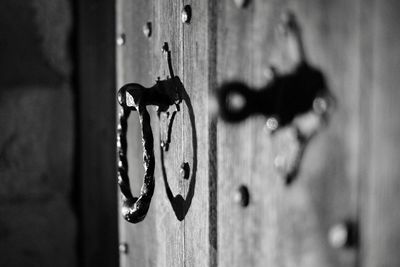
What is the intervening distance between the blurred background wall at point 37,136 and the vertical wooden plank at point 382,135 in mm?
801

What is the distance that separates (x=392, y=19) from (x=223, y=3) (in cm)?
19

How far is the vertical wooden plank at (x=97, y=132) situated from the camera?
0.92 m

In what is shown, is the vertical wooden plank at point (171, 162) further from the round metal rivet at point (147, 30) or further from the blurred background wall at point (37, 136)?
the blurred background wall at point (37, 136)

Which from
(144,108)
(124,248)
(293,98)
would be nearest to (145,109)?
(144,108)

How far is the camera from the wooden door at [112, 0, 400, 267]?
24cm

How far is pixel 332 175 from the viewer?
267mm

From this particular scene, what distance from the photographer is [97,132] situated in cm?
94

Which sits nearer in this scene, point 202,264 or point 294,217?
point 294,217

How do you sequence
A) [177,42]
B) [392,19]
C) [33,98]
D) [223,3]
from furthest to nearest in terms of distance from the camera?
[33,98]
[177,42]
[223,3]
[392,19]

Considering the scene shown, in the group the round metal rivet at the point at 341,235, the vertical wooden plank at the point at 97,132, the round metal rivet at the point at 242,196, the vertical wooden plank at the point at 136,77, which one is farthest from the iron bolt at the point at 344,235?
the vertical wooden plank at the point at 97,132

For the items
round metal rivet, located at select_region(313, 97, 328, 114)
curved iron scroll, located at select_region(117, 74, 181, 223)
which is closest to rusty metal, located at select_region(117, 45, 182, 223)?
curved iron scroll, located at select_region(117, 74, 181, 223)

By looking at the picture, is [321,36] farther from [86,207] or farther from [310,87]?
[86,207]

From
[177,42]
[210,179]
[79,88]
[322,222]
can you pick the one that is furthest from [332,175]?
[79,88]

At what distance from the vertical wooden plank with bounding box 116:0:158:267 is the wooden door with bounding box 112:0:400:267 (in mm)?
45
